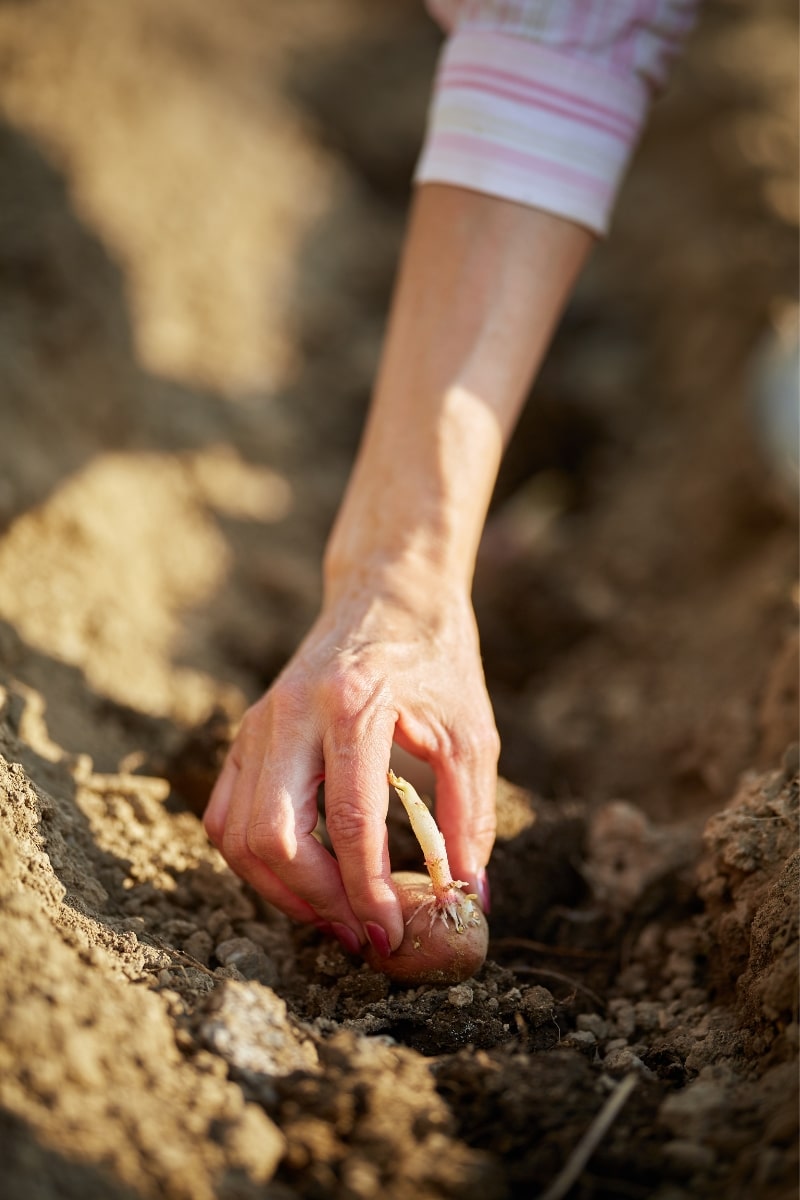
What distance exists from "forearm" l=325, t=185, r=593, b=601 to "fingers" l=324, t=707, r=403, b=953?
0.30 metres

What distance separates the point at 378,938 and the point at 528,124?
1206mm

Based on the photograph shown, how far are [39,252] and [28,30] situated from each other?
4.35 feet

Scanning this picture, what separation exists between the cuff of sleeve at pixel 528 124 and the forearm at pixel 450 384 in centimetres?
3

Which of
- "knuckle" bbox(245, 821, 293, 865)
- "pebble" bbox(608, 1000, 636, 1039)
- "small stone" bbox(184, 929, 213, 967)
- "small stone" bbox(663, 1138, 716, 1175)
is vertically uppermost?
"knuckle" bbox(245, 821, 293, 865)

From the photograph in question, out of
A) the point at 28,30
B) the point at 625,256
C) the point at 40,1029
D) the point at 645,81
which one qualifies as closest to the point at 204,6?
the point at 28,30

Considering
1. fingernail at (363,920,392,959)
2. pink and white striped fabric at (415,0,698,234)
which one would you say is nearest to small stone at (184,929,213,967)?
fingernail at (363,920,392,959)

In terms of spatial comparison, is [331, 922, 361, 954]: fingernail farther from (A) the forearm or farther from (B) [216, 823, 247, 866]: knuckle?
(A) the forearm

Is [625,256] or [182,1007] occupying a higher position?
[625,256]

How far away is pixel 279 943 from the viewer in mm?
1295

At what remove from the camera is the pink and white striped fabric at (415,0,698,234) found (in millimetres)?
1466

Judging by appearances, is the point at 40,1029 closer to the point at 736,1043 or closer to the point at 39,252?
the point at 736,1043

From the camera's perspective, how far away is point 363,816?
1124 millimetres

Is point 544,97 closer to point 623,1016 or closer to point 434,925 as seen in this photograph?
point 434,925

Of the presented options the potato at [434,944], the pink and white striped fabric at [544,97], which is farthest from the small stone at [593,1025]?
the pink and white striped fabric at [544,97]
